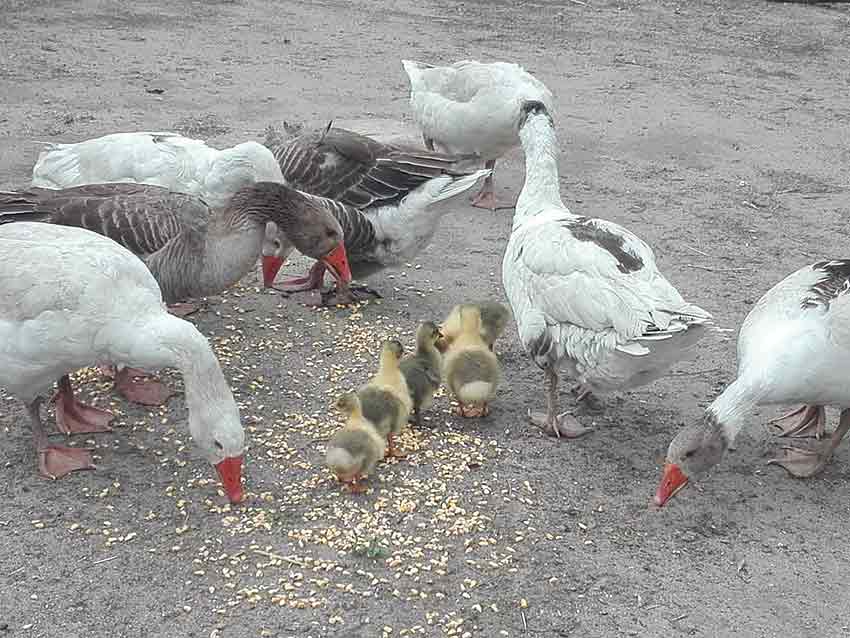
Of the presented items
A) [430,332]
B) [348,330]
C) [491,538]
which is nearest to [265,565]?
[491,538]

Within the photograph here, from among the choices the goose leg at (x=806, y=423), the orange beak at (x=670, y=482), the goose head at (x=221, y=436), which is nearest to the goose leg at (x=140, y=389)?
the goose head at (x=221, y=436)

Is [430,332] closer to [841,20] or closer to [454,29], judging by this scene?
[454,29]

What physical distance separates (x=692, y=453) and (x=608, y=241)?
1.17 metres

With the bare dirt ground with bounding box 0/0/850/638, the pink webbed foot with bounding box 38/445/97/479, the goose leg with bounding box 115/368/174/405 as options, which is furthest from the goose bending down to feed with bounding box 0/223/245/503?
the goose leg with bounding box 115/368/174/405

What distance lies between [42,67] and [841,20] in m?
13.3

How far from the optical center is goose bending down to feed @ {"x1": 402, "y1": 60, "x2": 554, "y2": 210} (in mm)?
7836

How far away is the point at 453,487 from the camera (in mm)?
4465

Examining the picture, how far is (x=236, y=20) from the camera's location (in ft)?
45.6

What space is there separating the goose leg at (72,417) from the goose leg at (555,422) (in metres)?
2.21

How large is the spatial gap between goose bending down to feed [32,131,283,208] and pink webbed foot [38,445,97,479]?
7.84 feet

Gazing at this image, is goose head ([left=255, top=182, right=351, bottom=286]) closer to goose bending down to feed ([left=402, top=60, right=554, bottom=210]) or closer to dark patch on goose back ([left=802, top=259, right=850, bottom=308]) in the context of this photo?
goose bending down to feed ([left=402, top=60, right=554, bottom=210])

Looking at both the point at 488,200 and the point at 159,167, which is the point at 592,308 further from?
the point at 488,200

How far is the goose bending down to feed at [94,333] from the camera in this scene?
404 cm

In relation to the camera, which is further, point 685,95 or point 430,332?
point 685,95
